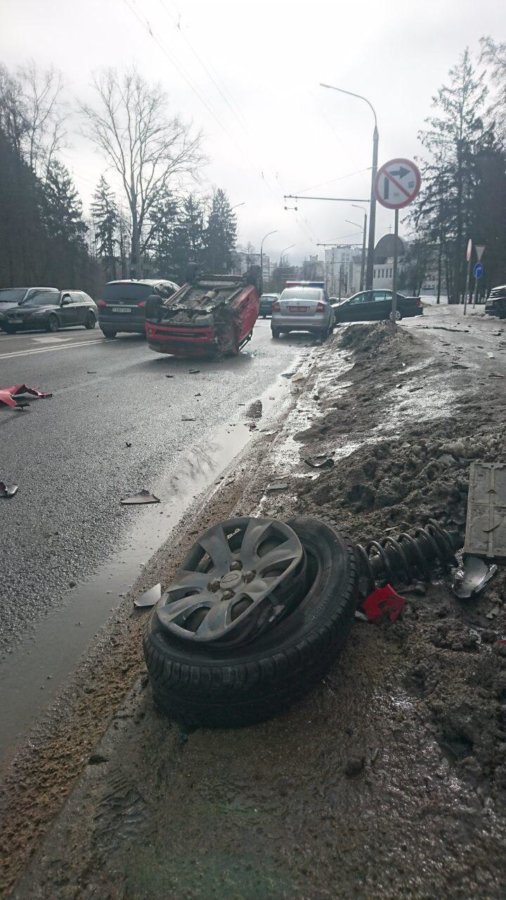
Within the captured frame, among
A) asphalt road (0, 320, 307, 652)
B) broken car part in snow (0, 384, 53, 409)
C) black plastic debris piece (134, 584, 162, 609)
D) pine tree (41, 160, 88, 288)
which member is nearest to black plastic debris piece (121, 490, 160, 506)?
asphalt road (0, 320, 307, 652)

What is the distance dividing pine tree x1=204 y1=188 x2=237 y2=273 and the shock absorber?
224 ft

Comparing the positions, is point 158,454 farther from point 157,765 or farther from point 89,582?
point 157,765

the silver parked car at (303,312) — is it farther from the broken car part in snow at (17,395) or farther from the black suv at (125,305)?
the broken car part in snow at (17,395)

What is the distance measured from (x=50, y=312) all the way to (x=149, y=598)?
65.5 feet

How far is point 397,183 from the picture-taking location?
1035cm

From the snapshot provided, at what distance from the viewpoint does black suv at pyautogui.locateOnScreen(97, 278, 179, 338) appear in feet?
54.5

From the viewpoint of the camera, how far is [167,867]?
1489 millimetres

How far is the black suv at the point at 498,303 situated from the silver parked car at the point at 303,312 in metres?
5.75

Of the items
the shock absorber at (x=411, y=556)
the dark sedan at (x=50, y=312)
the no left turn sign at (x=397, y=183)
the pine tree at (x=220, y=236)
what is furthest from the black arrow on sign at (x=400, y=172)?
the pine tree at (x=220, y=236)

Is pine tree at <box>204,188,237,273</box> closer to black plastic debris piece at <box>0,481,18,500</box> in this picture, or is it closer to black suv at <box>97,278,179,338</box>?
black suv at <box>97,278,179,338</box>

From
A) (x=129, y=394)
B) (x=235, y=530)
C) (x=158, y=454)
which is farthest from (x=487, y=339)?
(x=235, y=530)

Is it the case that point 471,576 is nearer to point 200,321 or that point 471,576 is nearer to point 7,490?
point 7,490

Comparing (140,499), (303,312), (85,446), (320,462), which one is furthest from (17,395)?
(303,312)

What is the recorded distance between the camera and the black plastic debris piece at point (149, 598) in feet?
9.92
